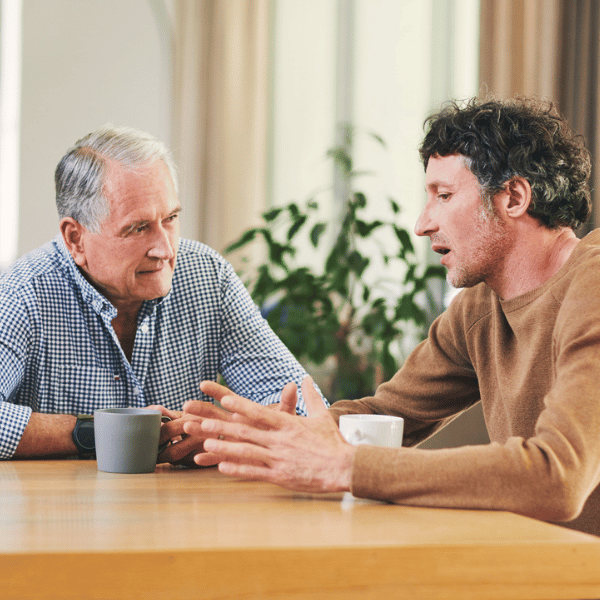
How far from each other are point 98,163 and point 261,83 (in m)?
1.79

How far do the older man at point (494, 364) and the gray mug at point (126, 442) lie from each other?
0.07m

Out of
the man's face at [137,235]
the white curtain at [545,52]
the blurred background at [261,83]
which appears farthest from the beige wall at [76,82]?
the man's face at [137,235]

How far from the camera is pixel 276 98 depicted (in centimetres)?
338

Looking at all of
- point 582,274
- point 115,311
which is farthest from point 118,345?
point 582,274

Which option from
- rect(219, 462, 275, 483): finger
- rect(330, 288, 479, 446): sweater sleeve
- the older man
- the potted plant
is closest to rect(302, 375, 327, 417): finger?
the older man

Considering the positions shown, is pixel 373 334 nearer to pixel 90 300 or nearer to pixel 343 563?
pixel 90 300

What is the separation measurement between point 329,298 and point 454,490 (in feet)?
7.18

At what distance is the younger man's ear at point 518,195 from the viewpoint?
52.1 inches

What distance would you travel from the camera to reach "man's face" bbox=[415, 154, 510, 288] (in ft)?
4.35

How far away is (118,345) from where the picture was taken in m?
1.62

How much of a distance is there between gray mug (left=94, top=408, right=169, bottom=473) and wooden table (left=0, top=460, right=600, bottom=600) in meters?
0.27

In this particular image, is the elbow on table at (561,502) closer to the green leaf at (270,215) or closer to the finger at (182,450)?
the finger at (182,450)

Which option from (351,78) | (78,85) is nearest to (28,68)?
(78,85)

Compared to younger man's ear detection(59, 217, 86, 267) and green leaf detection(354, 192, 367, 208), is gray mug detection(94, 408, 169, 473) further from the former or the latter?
green leaf detection(354, 192, 367, 208)
